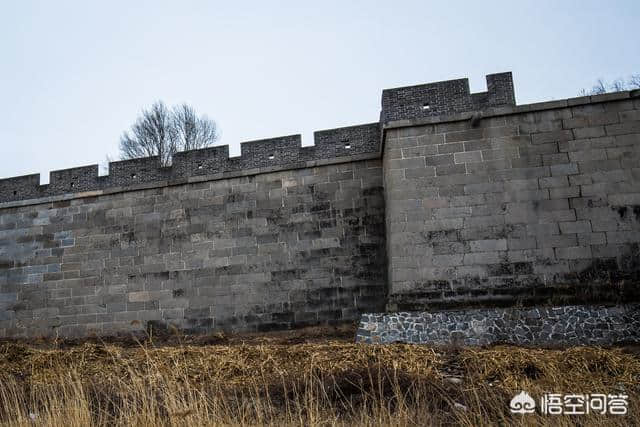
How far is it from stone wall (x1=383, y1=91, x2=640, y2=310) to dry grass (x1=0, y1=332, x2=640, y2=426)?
2.33 metres

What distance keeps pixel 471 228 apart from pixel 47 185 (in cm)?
1068

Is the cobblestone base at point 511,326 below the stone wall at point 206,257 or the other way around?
below

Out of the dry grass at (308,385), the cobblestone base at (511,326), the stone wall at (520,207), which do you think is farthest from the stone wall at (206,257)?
the dry grass at (308,385)

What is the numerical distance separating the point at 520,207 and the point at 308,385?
5634 mm

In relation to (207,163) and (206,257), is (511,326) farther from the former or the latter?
(207,163)

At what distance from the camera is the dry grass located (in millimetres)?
4766

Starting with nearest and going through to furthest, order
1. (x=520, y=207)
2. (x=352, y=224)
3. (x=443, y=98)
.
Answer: (x=520, y=207), (x=443, y=98), (x=352, y=224)

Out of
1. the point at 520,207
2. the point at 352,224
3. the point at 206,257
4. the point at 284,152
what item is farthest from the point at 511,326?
the point at 206,257

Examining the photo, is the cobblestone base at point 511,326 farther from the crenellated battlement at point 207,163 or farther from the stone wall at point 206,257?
the crenellated battlement at point 207,163

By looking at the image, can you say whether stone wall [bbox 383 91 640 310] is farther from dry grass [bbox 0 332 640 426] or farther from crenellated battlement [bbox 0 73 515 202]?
dry grass [bbox 0 332 640 426]

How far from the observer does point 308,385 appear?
5914 millimetres

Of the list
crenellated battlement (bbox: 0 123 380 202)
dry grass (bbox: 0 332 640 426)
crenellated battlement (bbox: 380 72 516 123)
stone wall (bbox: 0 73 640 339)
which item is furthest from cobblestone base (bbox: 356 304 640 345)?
crenellated battlement (bbox: 0 123 380 202)

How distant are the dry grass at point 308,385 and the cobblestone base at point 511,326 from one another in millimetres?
1461

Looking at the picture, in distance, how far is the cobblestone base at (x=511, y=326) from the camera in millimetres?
8539
